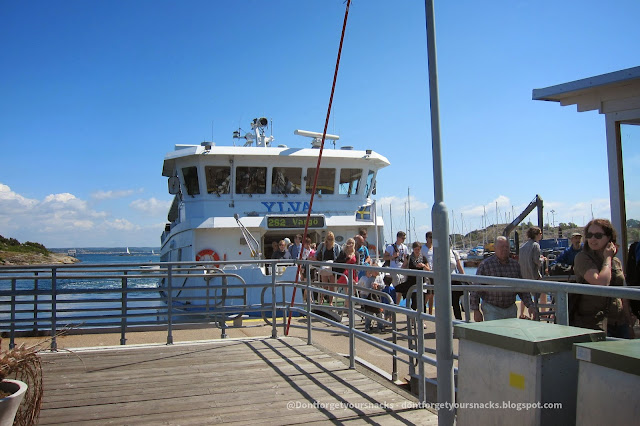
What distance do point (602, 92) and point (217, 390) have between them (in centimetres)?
504

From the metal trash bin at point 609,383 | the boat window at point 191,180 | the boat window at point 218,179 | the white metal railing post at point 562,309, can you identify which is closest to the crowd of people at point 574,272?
the white metal railing post at point 562,309

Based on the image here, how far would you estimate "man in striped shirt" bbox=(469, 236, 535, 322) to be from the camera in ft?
15.8

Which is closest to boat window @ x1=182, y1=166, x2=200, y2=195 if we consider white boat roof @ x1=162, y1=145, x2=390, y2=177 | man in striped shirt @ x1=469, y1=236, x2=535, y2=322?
white boat roof @ x1=162, y1=145, x2=390, y2=177

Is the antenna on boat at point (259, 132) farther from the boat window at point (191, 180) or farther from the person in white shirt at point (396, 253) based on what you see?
the person in white shirt at point (396, 253)

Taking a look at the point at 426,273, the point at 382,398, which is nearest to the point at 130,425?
the point at 382,398

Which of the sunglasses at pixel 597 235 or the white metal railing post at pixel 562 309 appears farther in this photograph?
the sunglasses at pixel 597 235

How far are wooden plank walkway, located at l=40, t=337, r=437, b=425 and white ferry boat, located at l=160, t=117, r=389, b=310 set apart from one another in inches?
269

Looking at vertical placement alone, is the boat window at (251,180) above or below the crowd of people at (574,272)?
above

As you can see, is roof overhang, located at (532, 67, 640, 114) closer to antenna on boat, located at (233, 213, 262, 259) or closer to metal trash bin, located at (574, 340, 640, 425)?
metal trash bin, located at (574, 340, 640, 425)

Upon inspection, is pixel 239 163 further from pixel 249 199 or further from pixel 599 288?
pixel 599 288

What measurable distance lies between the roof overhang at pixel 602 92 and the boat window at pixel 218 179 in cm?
922

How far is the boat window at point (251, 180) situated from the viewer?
1423 cm

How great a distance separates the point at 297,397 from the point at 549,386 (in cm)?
241

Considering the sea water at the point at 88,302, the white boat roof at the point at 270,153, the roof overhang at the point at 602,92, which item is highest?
the white boat roof at the point at 270,153
